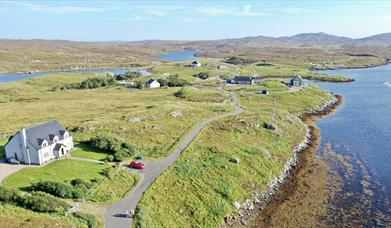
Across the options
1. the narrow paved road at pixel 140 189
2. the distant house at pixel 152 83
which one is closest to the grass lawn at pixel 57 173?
the narrow paved road at pixel 140 189

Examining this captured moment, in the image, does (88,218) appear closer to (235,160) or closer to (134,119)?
(235,160)

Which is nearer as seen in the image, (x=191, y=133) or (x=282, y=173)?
(x=282, y=173)

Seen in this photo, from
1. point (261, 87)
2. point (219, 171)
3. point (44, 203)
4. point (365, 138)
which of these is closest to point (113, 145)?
point (219, 171)

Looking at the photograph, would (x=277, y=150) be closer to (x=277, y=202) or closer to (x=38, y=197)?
(x=277, y=202)

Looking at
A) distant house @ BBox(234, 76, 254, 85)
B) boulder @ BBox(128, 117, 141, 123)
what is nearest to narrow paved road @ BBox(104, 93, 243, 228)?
boulder @ BBox(128, 117, 141, 123)

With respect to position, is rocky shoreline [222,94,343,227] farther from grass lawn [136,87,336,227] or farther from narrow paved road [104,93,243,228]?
narrow paved road [104,93,243,228]

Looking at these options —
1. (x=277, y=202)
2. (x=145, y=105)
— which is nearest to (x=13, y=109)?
(x=145, y=105)
